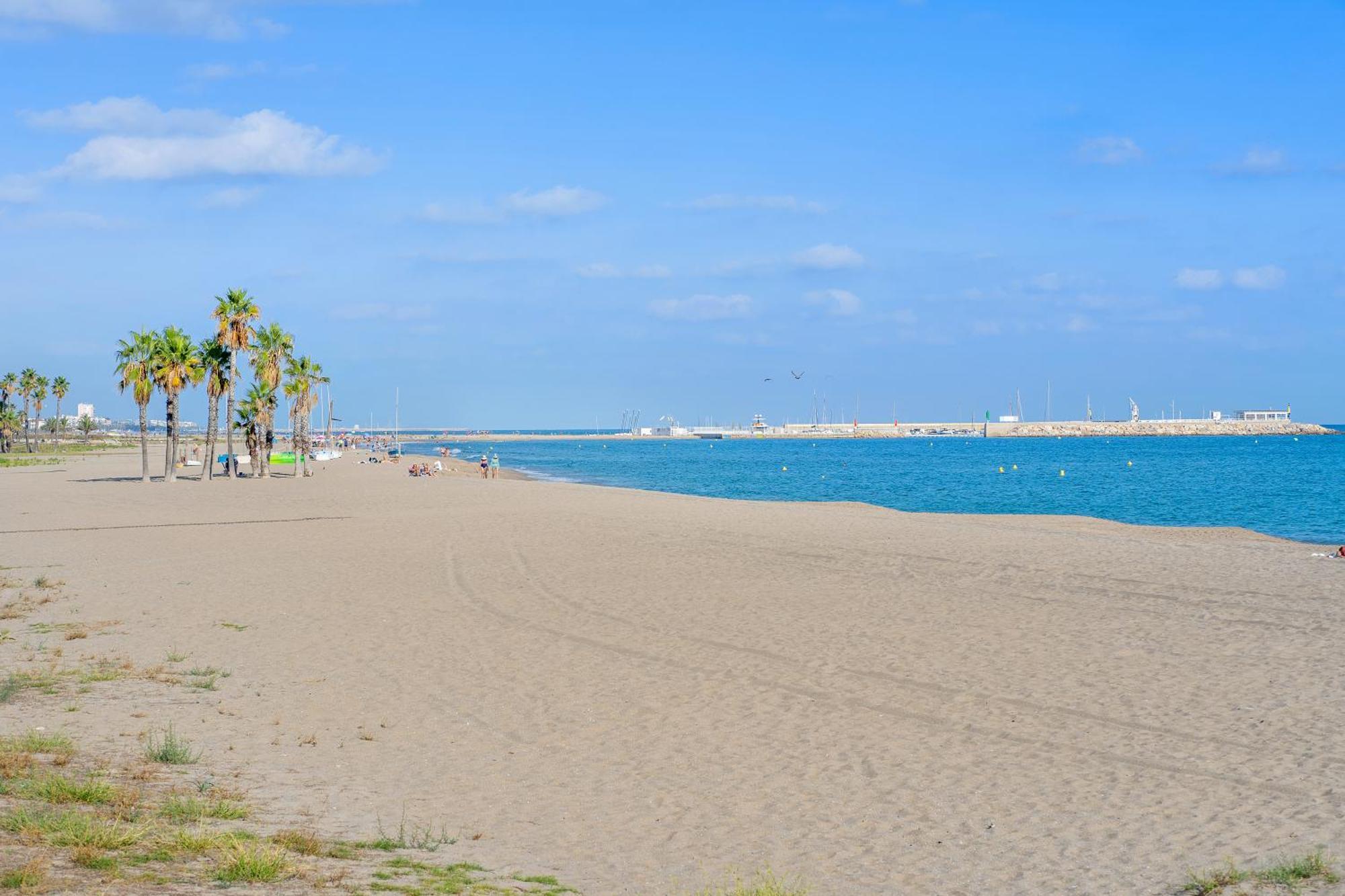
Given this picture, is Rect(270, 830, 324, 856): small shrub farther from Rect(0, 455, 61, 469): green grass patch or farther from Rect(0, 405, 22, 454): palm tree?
Rect(0, 405, 22, 454): palm tree

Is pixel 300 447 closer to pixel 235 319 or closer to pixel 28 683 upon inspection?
pixel 235 319

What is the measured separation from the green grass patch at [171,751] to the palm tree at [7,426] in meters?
114

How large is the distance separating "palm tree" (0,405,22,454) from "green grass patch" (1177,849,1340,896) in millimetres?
120446

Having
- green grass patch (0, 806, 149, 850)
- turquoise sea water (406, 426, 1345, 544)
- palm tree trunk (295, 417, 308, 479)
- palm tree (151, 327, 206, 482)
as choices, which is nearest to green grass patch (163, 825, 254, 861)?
green grass patch (0, 806, 149, 850)

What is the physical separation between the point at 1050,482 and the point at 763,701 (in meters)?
62.2

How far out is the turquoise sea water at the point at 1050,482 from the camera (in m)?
42.8

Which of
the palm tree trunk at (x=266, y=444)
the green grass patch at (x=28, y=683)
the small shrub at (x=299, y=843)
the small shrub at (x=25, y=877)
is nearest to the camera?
the small shrub at (x=25, y=877)

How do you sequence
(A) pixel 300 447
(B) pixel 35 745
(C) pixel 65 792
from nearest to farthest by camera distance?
(C) pixel 65 792, (B) pixel 35 745, (A) pixel 300 447

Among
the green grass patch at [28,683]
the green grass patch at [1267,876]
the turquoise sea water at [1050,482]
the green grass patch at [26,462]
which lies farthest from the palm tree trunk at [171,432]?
the green grass patch at [1267,876]

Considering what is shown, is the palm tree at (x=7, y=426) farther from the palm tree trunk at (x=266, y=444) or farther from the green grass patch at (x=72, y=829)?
the green grass patch at (x=72, y=829)

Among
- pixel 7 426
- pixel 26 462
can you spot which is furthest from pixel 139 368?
pixel 7 426

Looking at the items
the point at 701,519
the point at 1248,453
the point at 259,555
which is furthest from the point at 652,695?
the point at 1248,453

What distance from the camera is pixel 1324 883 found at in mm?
6500

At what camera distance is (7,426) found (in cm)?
10856
